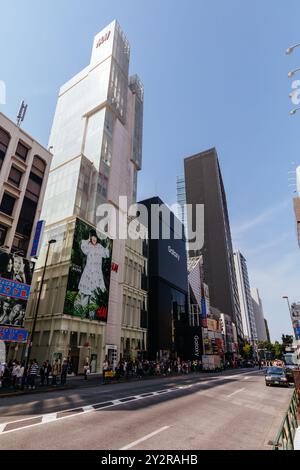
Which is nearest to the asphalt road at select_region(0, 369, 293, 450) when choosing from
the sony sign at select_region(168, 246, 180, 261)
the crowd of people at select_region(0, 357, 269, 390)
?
the crowd of people at select_region(0, 357, 269, 390)

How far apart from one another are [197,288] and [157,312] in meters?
34.0

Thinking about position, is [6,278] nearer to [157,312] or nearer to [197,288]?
[157,312]

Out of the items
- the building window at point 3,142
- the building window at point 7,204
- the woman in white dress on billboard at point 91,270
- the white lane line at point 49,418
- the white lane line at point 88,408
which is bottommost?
the white lane line at point 49,418

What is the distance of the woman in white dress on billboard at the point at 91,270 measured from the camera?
3378cm

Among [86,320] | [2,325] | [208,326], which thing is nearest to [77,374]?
[86,320]

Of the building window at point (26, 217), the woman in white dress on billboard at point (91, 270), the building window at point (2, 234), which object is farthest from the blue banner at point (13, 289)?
the woman in white dress on billboard at point (91, 270)

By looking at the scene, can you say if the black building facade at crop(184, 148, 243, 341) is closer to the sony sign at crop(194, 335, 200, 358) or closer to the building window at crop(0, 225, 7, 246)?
the sony sign at crop(194, 335, 200, 358)

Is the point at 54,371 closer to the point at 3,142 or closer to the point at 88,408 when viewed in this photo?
the point at 88,408

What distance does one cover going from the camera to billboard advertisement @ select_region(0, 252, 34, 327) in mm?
25587

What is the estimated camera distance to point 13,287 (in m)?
26.6

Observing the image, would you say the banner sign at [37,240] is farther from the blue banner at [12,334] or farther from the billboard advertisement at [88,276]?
the blue banner at [12,334]

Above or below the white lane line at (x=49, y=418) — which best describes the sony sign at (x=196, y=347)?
above

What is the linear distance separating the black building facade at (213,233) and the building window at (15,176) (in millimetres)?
105205
